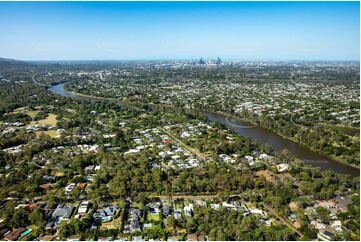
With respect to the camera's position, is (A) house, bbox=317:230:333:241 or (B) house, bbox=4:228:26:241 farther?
(B) house, bbox=4:228:26:241

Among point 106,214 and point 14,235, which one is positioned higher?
point 106,214

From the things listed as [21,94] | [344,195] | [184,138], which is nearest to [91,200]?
[184,138]

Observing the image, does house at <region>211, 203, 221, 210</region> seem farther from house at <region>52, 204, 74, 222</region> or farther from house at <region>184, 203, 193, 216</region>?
house at <region>52, 204, 74, 222</region>

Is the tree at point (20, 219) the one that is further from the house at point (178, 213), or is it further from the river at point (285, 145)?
the river at point (285, 145)

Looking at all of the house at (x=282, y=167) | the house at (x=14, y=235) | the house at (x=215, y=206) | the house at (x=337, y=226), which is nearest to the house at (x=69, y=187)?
the house at (x=14, y=235)

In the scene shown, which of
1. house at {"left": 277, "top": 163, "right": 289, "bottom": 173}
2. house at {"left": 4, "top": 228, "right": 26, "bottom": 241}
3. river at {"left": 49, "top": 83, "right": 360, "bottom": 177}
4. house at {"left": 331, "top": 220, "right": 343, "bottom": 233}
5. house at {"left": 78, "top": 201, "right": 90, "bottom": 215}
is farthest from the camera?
river at {"left": 49, "top": 83, "right": 360, "bottom": 177}

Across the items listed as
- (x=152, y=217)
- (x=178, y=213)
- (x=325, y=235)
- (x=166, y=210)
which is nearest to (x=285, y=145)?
(x=325, y=235)

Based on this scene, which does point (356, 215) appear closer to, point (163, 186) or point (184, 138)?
point (163, 186)

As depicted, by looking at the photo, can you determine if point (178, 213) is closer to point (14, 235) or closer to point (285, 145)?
point (14, 235)

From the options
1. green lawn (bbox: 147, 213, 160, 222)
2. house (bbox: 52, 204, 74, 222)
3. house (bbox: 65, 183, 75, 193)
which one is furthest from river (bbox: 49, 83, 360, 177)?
house (bbox: 52, 204, 74, 222)
